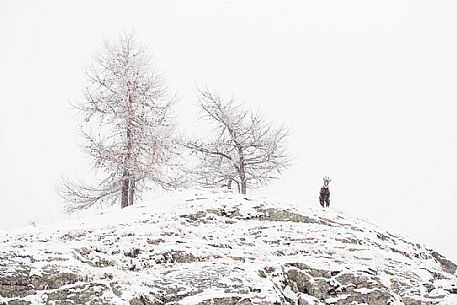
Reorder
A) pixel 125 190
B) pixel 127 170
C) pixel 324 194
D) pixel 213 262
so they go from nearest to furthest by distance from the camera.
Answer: pixel 213 262 < pixel 324 194 < pixel 127 170 < pixel 125 190

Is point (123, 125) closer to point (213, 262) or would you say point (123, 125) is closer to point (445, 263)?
point (213, 262)

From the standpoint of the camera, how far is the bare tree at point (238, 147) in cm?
2759

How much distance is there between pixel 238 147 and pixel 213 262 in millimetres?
16737

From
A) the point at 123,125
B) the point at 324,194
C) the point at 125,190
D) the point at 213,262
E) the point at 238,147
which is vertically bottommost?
the point at 213,262

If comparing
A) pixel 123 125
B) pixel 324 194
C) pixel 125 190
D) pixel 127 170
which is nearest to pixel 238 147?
pixel 127 170

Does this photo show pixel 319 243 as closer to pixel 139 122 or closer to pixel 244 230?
pixel 244 230

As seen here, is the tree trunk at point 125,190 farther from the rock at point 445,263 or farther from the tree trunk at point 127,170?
the rock at point 445,263

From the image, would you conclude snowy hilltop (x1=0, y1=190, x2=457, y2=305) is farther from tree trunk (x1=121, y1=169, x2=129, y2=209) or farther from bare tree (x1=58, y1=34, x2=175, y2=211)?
bare tree (x1=58, y1=34, x2=175, y2=211)

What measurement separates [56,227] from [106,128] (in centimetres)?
1024

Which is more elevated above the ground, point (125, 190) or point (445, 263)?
point (125, 190)

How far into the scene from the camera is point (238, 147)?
2770 centimetres

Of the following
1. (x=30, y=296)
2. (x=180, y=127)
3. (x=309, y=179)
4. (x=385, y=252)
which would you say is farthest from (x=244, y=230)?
(x=309, y=179)

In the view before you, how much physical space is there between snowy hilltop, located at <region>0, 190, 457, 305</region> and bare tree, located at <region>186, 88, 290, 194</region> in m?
10.8

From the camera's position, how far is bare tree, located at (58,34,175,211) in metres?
24.2
